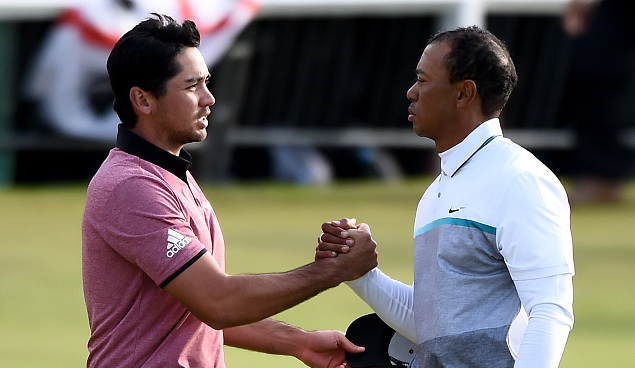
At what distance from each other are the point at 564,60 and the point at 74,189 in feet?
18.5

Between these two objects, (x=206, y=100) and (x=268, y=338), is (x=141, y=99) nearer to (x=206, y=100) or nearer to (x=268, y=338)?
(x=206, y=100)

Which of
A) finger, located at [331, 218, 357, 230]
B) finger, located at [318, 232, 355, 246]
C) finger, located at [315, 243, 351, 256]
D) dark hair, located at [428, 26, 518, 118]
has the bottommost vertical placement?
finger, located at [315, 243, 351, 256]

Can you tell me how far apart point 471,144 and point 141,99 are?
1.05 m

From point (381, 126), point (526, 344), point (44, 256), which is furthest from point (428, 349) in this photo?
point (381, 126)

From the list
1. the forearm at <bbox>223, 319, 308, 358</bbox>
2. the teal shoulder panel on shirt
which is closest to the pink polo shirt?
the forearm at <bbox>223, 319, 308, 358</bbox>

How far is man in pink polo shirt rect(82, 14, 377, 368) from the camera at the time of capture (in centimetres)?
387

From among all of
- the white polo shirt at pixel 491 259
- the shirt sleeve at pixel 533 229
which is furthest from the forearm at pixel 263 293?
the shirt sleeve at pixel 533 229

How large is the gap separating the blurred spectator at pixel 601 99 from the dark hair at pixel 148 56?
820 cm

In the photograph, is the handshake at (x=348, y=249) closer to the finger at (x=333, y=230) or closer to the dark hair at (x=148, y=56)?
the finger at (x=333, y=230)

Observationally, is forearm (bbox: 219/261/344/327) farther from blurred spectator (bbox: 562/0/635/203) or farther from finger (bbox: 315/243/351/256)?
blurred spectator (bbox: 562/0/635/203)

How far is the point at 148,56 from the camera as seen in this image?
4016mm

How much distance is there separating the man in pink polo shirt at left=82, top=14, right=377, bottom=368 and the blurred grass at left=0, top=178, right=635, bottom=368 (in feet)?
9.31

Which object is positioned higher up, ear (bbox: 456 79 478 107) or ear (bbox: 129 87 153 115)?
ear (bbox: 456 79 478 107)

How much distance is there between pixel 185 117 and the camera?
4086mm
